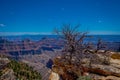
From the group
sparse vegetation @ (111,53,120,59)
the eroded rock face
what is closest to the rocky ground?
the eroded rock face

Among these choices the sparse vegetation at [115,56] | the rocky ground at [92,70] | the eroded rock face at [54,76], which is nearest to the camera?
the rocky ground at [92,70]

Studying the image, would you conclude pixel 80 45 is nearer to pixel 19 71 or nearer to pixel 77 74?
pixel 77 74

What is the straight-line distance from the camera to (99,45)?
25906mm

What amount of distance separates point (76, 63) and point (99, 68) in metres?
2.77

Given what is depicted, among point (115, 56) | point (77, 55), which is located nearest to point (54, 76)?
point (77, 55)

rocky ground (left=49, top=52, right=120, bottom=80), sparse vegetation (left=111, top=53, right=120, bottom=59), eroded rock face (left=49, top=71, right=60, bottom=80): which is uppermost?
sparse vegetation (left=111, top=53, right=120, bottom=59)

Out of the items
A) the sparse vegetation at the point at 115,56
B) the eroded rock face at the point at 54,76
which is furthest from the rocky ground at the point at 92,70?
the sparse vegetation at the point at 115,56

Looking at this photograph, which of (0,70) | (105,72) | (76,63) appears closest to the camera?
(105,72)

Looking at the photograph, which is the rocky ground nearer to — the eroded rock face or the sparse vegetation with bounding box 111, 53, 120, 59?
the eroded rock face

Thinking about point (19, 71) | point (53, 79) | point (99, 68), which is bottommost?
point (19, 71)

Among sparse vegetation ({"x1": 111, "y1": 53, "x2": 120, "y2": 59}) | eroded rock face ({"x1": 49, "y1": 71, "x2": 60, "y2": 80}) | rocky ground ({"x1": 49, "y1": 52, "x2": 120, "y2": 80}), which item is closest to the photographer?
rocky ground ({"x1": 49, "y1": 52, "x2": 120, "y2": 80})

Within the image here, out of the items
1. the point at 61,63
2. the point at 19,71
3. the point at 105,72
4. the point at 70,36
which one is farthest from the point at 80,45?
the point at 19,71

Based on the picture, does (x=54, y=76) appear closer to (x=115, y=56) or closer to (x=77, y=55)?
(x=77, y=55)

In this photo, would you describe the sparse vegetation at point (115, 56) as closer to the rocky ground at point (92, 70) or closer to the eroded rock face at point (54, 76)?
the rocky ground at point (92, 70)
